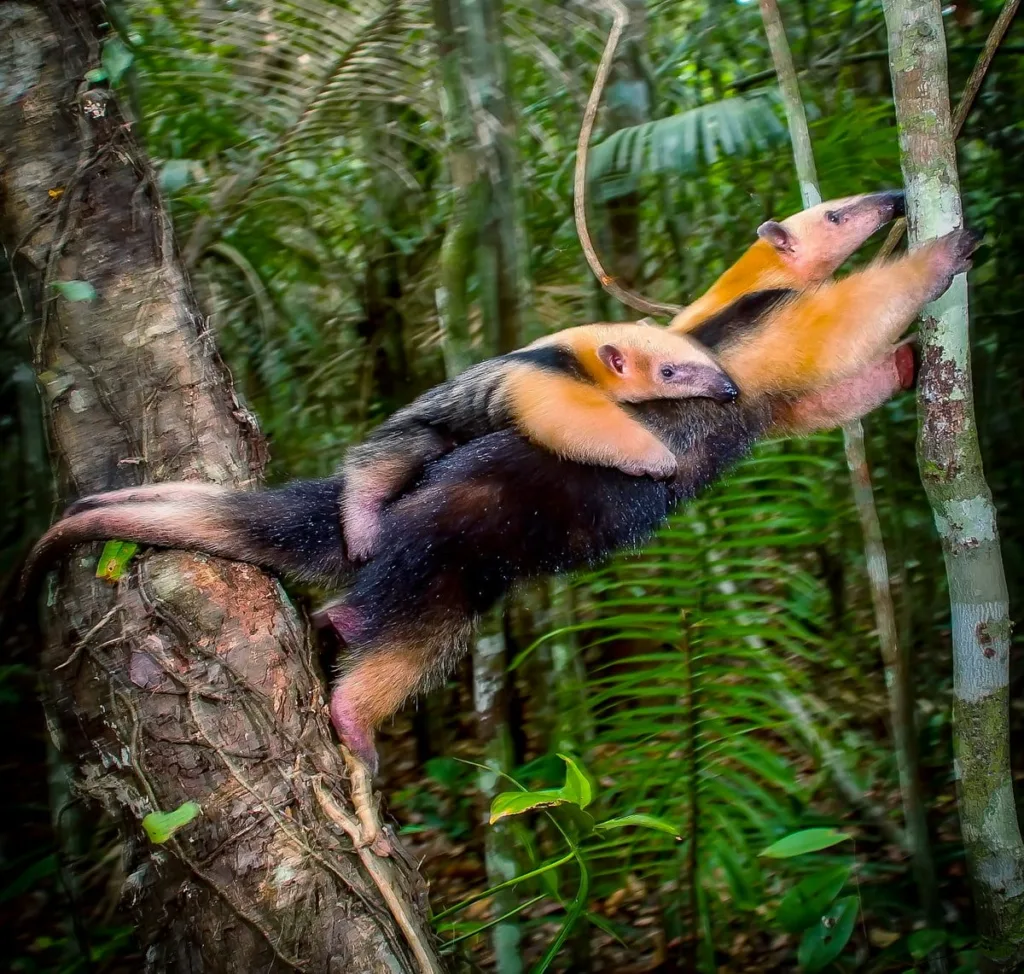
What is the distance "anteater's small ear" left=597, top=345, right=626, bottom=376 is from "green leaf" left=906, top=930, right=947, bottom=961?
208cm

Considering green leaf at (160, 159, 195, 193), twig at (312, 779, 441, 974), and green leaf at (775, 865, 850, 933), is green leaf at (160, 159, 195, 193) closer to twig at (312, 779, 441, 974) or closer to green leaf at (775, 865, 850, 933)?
twig at (312, 779, 441, 974)

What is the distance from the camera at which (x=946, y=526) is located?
2367mm

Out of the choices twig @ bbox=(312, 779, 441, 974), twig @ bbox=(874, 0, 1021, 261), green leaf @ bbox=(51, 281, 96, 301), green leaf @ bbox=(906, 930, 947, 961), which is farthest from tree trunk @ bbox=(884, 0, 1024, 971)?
green leaf @ bbox=(51, 281, 96, 301)

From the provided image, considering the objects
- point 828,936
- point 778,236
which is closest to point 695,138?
point 778,236

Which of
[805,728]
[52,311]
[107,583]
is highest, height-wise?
[52,311]

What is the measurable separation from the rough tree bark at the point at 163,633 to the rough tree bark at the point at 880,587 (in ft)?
5.93

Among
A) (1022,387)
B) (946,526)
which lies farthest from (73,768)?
(1022,387)

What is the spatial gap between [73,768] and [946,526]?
2328 millimetres

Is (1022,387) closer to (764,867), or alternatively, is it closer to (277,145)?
(764,867)

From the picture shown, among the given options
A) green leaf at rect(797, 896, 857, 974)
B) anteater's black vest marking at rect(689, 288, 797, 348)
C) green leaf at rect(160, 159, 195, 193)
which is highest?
green leaf at rect(160, 159, 195, 193)

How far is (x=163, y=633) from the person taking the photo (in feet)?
7.52

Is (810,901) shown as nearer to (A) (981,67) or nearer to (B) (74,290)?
(A) (981,67)

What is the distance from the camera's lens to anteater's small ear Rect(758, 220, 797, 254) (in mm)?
3293

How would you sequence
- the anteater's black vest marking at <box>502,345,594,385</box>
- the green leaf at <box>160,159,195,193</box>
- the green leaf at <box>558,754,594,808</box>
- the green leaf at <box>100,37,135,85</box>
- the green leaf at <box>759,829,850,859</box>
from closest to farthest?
the green leaf at <box>558,754,594,808</box>
the green leaf at <box>759,829,850,859</box>
the green leaf at <box>100,37,135,85</box>
the anteater's black vest marking at <box>502,345,594,385</box>
the green leaf at <box>160,159,195,193</box>
